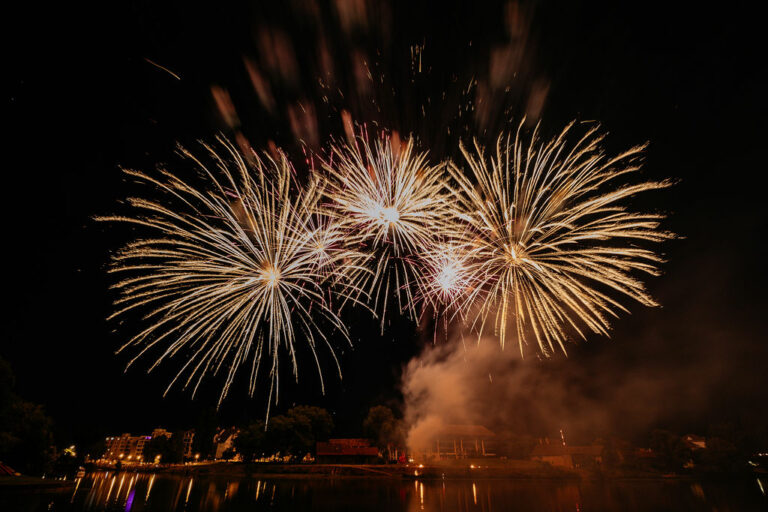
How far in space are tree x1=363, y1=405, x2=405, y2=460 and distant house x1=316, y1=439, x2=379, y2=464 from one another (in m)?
3.53

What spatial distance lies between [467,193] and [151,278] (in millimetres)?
10786

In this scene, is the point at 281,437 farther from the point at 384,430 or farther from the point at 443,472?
the point at 443,472

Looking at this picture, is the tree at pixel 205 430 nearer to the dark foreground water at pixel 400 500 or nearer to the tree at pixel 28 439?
the tree at pixel 28 439

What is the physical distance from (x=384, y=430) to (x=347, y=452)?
6.58m

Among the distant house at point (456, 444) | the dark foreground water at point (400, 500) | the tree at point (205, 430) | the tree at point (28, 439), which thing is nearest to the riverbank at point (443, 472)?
the distant house at point (456, 444)

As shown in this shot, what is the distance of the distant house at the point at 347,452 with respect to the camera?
45.2 m

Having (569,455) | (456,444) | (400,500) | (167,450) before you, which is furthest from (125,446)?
(569,455)

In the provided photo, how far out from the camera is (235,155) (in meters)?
10.9

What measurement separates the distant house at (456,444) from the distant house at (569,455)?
22.2ft

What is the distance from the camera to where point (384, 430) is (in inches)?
1970

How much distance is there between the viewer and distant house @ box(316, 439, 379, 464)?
1778 inches

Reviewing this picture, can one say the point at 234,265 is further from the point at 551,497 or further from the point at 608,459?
the point at 608,459

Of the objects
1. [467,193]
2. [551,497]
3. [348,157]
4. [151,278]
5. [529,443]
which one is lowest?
[551,497]

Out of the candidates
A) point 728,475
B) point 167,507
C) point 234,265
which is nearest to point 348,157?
point 234,265
